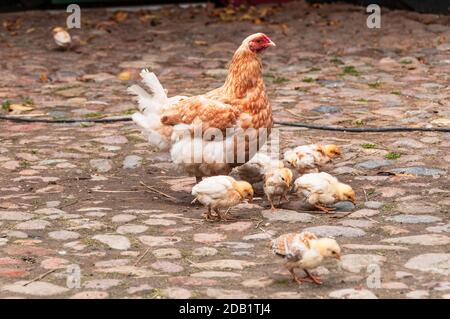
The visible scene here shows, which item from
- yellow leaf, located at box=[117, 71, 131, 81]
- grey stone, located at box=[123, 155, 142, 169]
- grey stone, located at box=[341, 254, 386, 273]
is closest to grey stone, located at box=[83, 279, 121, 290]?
grey stone, located at box=[341, 254, 386, 273]

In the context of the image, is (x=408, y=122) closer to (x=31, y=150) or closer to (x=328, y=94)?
(x=328, y=94)

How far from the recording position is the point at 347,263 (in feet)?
18.2

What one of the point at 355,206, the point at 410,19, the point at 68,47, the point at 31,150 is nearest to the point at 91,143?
the point at 31,150

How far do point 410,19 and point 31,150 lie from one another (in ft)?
24.0

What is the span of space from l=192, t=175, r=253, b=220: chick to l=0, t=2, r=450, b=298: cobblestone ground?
0.49ft

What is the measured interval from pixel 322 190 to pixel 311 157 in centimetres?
63

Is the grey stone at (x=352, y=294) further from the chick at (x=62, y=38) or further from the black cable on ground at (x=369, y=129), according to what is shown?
the chick at (x=62, y=38)

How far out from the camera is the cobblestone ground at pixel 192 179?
5434 millimetres

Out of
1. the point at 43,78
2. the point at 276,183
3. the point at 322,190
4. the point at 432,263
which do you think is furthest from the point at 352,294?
the point at 43,78

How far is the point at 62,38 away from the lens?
1282cm

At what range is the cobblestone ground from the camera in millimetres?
5434

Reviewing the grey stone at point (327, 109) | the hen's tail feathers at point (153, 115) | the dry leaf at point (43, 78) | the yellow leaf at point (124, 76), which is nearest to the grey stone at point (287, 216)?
the hen's tail feathers at point (153, 115)

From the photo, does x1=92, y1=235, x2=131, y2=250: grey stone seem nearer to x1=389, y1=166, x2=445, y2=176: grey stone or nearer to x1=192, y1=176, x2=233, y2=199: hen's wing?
x1=192, y1=176, x2=233, y2=199: hen's wing

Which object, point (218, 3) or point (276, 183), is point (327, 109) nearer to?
point (276, 183)
